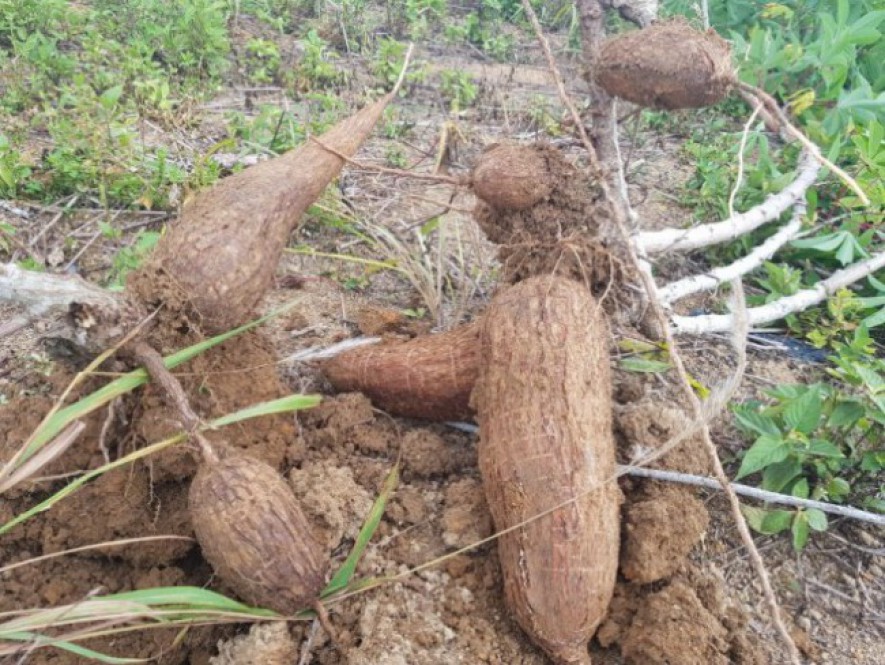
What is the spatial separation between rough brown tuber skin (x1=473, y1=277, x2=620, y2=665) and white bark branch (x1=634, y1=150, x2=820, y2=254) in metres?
0.53

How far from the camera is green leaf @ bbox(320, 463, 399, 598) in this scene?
1.46 metres

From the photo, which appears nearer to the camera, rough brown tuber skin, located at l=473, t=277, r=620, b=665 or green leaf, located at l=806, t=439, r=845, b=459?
rough brown tuber skin, located at l=473, t=277, r=620, b=665

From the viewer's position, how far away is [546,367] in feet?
5.17

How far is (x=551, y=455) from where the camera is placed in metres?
1.49

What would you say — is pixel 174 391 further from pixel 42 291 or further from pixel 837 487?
pixel 837 487

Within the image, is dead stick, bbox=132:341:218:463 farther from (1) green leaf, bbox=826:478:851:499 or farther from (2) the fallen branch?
(1) green leaf, bbox=826:478:851:499

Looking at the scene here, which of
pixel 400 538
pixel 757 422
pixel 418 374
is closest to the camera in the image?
pixel 400 538

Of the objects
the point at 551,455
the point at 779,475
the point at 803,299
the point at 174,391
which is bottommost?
the point at 803,299

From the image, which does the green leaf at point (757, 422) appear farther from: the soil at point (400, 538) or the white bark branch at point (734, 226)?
the white bark branch at point (734, 226)

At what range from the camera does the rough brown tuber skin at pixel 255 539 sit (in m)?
1.40

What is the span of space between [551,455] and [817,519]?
0.63 m

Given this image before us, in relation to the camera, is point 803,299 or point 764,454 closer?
point 764,454

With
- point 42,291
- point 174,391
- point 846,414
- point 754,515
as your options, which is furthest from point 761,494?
point 42,291

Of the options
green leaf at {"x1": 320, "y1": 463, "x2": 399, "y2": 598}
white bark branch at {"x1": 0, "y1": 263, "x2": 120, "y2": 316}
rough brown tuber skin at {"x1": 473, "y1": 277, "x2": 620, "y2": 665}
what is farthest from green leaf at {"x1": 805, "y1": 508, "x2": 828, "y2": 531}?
white bark branch at {"x1": 0, "y1": 263, "x2": 120, "y2": 316}
